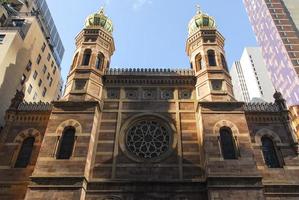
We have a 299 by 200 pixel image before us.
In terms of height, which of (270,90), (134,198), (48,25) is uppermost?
(270,90)

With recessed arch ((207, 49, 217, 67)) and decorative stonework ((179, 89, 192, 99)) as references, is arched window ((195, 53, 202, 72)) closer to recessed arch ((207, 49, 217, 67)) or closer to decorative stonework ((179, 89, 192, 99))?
recessed arch ((207, 49, 217, 67))

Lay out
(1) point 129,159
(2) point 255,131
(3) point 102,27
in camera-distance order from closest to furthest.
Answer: (1) point 129,159 < (2) point 255,131 < (3) point 102,27

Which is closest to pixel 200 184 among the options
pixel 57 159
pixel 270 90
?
pixel 57 159

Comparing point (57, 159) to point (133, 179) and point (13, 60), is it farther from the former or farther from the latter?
point (13, 60)

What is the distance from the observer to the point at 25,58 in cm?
3088

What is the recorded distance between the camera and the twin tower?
22.5 m

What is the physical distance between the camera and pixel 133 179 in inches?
740

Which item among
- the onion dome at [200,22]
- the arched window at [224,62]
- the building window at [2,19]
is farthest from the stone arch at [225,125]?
the building window at [2,19]

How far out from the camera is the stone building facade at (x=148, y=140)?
18062 mm

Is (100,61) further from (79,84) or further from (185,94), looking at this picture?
(185,94)

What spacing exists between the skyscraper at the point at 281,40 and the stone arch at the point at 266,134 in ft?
112

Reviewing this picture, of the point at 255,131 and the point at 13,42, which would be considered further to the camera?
the point at 13,42

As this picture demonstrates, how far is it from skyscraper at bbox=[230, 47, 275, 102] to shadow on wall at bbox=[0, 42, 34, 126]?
2939 inches

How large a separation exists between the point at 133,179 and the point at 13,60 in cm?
1710
